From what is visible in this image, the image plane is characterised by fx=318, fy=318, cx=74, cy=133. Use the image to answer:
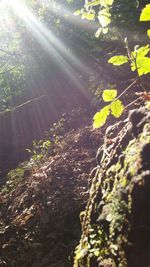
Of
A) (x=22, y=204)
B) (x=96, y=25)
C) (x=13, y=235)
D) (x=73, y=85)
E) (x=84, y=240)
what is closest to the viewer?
(x=84, y=240)

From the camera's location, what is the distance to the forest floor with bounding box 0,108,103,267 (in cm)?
445

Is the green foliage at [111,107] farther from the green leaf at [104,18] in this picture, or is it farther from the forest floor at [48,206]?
the forest floor at [48,206]

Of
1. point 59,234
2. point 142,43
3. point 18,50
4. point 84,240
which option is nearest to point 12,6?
point 18,50

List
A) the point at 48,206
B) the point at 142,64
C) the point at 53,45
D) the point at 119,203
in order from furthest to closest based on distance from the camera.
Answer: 1. the point at 53,45
2. the point at 48,206
3. the point at 119,203
4. the point at 142,64

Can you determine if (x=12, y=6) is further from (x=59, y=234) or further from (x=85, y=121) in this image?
(x=59, y=234)

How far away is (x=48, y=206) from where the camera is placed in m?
4.98

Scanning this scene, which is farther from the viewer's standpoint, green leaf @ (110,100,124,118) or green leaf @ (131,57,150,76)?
green leaf @ (110,100,124,118)

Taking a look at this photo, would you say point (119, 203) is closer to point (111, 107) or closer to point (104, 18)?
point (111, 107)

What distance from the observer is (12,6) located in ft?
35.2

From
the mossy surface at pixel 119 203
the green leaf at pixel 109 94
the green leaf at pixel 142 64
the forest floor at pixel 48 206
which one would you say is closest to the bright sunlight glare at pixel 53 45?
the forest floor at pixel 48 206

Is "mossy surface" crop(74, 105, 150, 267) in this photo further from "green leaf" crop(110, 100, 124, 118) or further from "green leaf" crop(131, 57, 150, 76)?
"green leaf" crop(131, 57, 150, 76)

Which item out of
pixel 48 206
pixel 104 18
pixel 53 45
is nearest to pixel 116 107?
pixel 104 18

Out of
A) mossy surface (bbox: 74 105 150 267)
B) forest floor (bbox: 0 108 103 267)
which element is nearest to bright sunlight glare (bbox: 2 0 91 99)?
forest floor (bbox: 0 108 103 267)

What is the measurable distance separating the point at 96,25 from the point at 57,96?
255 centimetres
